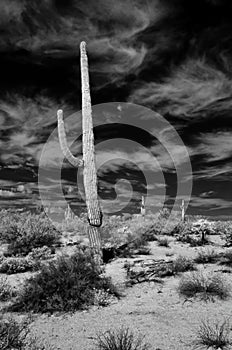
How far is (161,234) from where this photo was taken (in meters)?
20.6

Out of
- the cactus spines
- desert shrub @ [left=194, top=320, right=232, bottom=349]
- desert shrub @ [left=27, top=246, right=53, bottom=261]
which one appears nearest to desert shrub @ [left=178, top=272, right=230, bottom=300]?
desert shrub @ [left=194, top=320, right=232, bottom=349]

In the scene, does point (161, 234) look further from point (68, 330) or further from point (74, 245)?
point (68, 330)

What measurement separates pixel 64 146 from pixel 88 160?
3.68 ft

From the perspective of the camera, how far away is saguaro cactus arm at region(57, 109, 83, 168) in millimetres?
10570

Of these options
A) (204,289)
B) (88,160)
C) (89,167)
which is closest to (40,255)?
(89,167)

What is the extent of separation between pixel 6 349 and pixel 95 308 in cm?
267

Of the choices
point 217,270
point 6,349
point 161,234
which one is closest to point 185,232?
point 161,234

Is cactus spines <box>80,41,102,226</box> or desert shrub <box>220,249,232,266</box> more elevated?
cactus spines <box>80,41,102,226</box>

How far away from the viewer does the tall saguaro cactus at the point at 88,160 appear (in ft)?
33.3

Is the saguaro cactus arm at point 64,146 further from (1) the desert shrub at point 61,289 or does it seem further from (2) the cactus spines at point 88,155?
(1) the desert shrub at point 61,289

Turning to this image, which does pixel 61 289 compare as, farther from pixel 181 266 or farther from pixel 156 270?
pixel 181 266

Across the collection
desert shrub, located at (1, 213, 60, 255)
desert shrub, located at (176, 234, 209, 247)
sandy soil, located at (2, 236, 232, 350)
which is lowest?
sandy soil, located at (2, 236, 232, 350)

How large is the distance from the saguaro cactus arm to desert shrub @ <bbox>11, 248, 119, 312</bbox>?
13.1ft

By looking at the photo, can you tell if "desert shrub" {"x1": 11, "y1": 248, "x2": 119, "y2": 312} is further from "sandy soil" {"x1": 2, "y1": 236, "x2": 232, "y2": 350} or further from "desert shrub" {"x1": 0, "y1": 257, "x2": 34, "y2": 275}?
"desert shrub" {"x1": 0, "y1": 257, "x2": 34, "y2": 275}
